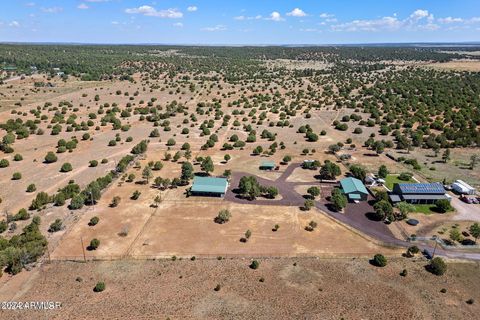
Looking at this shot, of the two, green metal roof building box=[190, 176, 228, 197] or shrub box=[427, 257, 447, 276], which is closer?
shrub box=[427, 257, 447, 276]

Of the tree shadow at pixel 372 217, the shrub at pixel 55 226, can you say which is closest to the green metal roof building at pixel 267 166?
the tree shadow at pixel 372 217

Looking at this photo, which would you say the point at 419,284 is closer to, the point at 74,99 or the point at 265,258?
the point at 265,258

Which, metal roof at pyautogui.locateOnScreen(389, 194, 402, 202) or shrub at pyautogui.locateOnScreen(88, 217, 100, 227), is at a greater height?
metal roof at pyautogui.locateOnScreen(389, 194, 402, 202)

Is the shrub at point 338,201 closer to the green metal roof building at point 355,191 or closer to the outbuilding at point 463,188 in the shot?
the green metal roof building at point 355,191

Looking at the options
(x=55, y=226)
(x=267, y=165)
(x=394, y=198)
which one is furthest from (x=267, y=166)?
(x=55, y=226)

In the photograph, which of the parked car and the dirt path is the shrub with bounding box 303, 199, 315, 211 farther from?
the parked car

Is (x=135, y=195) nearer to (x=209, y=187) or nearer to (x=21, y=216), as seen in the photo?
(x=209, y=187)

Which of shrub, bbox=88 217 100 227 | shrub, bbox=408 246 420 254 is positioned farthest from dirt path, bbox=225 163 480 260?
shrub, bbox=88 217 100 227
